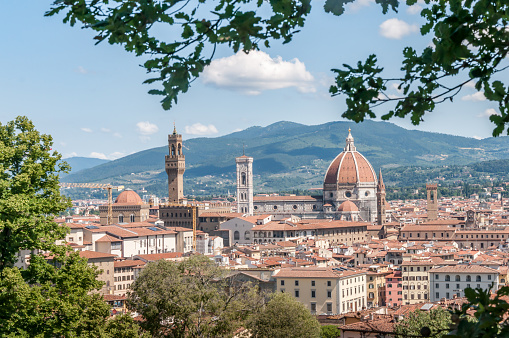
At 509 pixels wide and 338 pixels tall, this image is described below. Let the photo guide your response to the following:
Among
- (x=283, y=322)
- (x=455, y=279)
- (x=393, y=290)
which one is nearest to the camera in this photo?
(x=283, y=322)

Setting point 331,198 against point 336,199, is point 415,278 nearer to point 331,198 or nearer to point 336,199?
point 336,199

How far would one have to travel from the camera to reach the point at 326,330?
4378cm

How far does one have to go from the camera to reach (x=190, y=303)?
29.6m

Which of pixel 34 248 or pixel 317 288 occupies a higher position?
pixel 34 248

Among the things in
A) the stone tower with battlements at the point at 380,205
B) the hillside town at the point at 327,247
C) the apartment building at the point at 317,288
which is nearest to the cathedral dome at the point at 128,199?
the hillside town at the point at 327,247

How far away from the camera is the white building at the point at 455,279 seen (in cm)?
6594

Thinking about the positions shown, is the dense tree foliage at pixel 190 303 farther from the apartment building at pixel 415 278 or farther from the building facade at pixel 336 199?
the building facade at pixel 336 199

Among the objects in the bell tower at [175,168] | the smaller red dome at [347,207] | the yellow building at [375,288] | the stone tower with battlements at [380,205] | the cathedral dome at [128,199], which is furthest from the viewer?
the stone tower with battlements at [380,205]

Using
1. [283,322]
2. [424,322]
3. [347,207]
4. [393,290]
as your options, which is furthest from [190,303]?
[347,207]

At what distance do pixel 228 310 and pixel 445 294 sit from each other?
40877 millimetres

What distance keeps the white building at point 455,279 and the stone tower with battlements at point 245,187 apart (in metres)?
74.9

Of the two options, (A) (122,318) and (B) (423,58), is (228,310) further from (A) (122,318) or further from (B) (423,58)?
(B) (423,58)

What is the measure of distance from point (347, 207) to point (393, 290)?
67738mm

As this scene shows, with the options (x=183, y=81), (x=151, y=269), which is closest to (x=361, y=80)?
(x=183, y=81)
